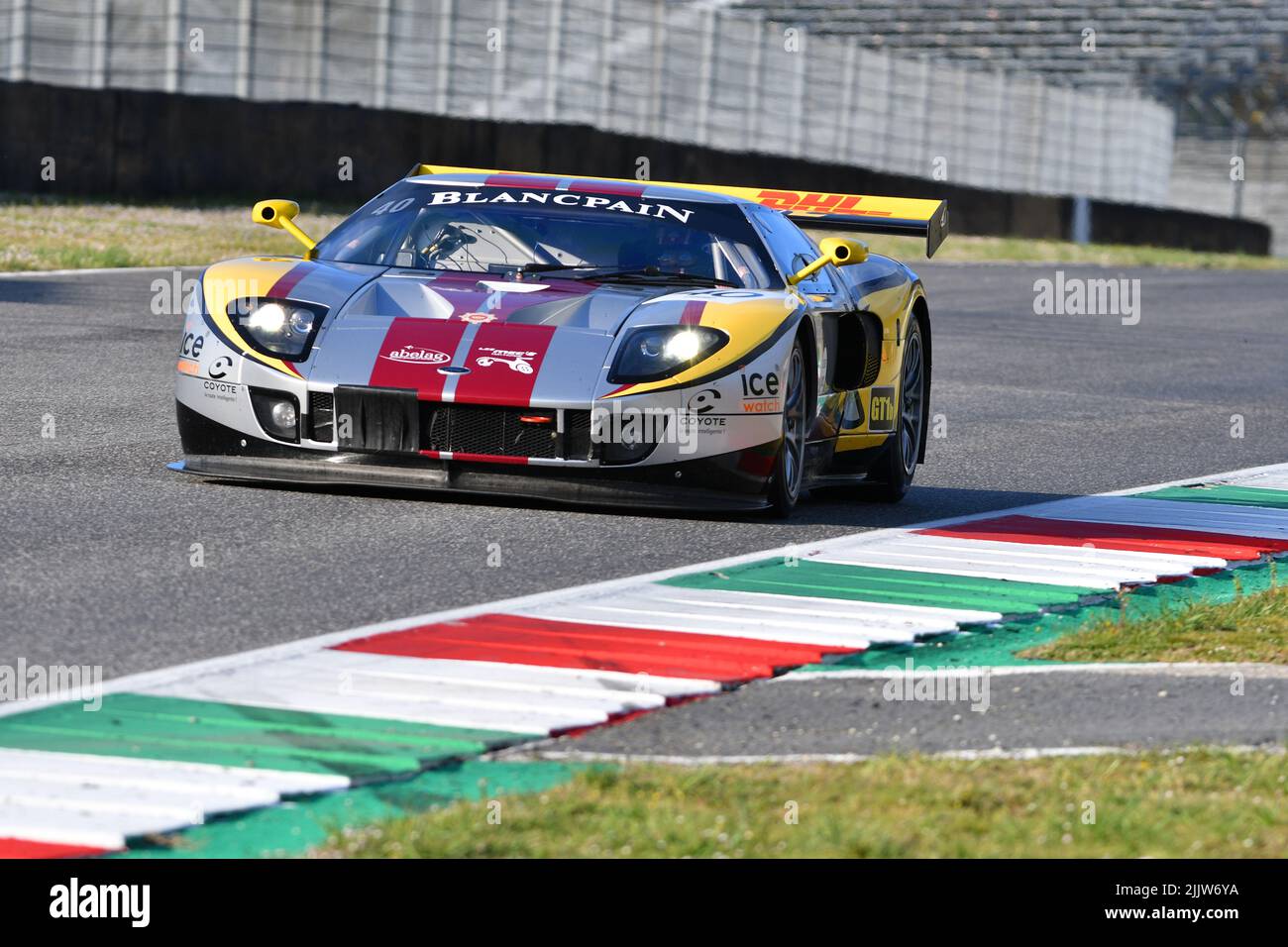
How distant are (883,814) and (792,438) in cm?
407

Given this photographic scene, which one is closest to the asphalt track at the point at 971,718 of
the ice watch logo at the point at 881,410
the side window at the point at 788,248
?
the side window at the point at 788,248

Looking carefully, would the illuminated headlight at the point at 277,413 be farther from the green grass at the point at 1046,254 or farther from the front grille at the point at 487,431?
the green grass at the point at 1046,254

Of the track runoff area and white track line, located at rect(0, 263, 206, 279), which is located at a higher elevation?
white track line, located at rect(0, 263, 206, 279)

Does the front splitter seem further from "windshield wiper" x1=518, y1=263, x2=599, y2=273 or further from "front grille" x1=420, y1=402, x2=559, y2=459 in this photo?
"windshield wiper" x1=518, y1=263, x2=599, y2=273

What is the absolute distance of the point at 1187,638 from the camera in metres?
6.26

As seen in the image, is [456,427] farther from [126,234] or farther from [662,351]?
[126,234]

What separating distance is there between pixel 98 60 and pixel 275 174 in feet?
8.90

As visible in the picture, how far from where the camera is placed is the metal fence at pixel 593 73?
2728cm

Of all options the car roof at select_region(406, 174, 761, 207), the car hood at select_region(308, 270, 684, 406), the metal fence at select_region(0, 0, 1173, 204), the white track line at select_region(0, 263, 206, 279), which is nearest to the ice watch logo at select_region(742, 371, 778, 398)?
the car hood at select_region(308, 270, 684, 406)

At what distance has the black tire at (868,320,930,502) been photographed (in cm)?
927

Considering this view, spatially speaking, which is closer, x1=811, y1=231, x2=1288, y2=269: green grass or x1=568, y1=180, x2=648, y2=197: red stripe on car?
x1=568, y1=180, x2=648, y2=197: red stripe on car

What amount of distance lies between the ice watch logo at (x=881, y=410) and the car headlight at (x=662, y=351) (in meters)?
1.46

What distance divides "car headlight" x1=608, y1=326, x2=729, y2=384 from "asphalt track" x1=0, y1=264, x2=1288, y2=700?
0.54m
